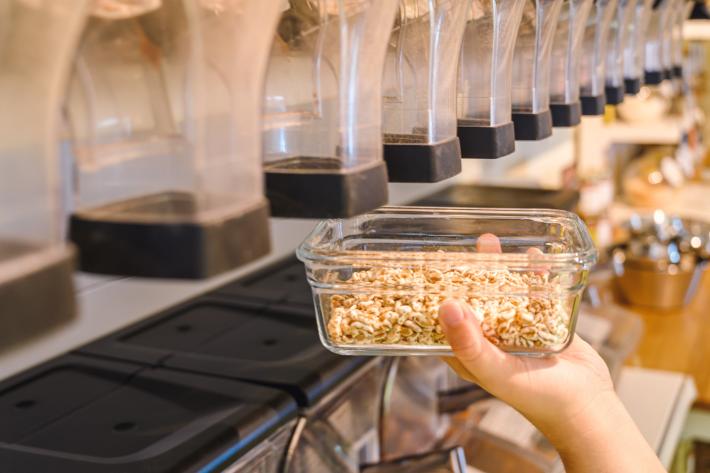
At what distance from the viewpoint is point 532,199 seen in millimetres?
2248

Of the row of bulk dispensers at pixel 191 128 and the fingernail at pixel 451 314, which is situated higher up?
the row of bulk dispensers at pixel 191 128

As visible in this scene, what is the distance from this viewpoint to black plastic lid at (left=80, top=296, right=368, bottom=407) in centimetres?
116

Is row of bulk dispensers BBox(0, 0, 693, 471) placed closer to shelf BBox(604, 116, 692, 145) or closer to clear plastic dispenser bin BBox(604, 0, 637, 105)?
clear plastic dispenser bin BBox(604, 0, 637, 105)

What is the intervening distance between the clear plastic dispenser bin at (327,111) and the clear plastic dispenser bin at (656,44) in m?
1.25

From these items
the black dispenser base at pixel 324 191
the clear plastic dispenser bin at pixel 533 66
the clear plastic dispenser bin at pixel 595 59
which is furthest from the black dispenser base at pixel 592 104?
the black dispenser base at pixel 324 191

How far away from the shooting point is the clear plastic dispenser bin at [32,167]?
40cm

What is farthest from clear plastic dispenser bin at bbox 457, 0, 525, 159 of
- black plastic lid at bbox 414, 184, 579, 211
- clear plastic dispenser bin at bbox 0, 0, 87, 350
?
black plastic lid at bbox 414, 184, 579, 211

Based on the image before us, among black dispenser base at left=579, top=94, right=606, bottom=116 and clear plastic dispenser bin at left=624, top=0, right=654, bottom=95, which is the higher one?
clear plastic dispenser bin at left=624, top=0, right=654, bottom=95

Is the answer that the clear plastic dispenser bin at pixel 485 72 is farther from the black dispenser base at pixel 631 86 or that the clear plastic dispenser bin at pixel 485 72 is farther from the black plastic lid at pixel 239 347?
the black dispenser base at pixel 631 86

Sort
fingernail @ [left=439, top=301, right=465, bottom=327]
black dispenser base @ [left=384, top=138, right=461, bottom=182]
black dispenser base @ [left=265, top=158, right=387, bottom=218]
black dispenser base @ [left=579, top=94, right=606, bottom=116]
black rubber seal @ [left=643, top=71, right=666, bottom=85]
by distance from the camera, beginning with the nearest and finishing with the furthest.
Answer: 1. black dispenser base @ [left=265, top=158, right=387, bottom=218]
2. black dispenser base @ [left=384, top=138, right=461, bottom=182]
3. fingernail @ [left=439, top=301, right=465, bottom=327]
4. black dispenser base @ [left=579, top=94, right=606, bottom=116]
5. black rubber seal @ [left=643, top=71, right=666, bottom=85]

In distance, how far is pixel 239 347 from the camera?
1266mm

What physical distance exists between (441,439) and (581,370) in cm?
57

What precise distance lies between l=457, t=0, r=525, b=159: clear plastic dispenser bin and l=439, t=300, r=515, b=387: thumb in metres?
0.16

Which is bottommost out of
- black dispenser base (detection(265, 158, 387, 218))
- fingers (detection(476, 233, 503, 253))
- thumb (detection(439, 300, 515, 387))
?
thumb (detection(439, 300, 515, 387))
